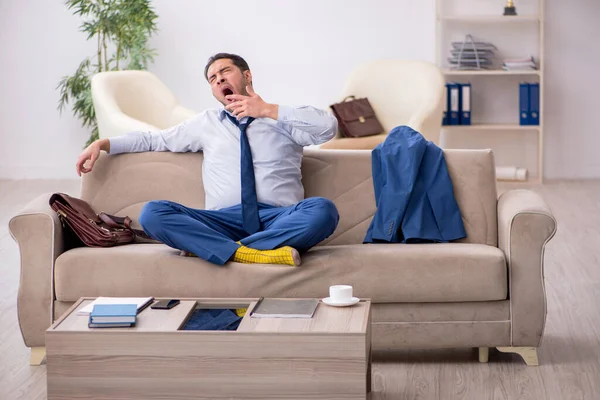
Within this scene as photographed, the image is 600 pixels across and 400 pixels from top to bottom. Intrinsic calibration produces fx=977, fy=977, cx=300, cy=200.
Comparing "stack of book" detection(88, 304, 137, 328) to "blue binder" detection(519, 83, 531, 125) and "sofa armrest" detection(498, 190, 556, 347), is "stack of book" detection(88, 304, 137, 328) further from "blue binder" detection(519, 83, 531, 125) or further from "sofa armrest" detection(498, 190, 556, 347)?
"blue binder" detection(519, 83, 531, 125)

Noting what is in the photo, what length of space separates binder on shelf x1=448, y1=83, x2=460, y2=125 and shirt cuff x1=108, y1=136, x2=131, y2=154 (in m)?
4.19

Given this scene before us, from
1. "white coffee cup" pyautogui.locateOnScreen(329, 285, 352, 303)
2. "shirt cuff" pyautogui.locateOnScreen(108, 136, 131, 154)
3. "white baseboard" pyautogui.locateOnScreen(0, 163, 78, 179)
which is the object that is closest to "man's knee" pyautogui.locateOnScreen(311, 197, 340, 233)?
"white coffee cup" pyautogui.locateOnScreen(329, 285, 352, 303)

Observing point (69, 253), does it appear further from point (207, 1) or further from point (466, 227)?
point (207, 1)

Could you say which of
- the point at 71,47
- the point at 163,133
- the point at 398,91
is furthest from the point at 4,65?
the point at 163,133

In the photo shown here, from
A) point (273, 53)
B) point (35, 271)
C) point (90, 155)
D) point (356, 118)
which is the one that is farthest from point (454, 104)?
point (35, 271)

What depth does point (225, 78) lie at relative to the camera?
3881 millimetres

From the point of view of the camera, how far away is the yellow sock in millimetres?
3374

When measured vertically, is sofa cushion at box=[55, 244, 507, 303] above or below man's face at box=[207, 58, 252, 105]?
below

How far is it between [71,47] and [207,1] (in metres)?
1.19

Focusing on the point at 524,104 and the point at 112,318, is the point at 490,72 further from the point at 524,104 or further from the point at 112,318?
the point at 112,318

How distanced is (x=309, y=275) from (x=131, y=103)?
3.69m

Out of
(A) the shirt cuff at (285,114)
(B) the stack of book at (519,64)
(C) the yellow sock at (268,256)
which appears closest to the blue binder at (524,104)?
(B) the stack of book at (519,64)

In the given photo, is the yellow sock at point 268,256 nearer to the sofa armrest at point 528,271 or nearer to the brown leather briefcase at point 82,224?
the brown leather briefcase at point 82,224

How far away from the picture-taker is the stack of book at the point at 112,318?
9.21ft
